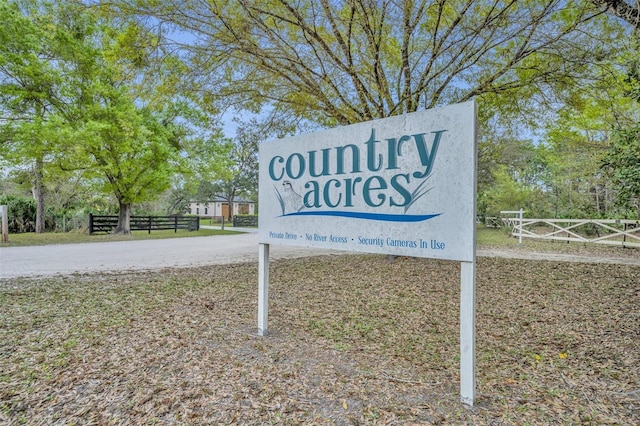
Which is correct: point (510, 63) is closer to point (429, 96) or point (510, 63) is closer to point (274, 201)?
point (429, 96)

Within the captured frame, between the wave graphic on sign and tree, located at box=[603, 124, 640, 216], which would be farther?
tree, located at box=[603, 124, 640, 216]

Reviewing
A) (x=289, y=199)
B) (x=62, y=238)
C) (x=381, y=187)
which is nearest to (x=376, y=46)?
(x=289, y=199)

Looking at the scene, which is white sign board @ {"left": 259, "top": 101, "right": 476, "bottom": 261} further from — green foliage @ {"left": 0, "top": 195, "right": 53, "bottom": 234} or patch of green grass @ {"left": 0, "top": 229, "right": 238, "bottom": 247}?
green foliage @ {"left": 0, "top": 195, "right": 53, "bottom": 234}

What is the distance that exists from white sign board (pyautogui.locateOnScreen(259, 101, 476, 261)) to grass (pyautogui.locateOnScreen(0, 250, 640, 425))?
94 centimetres

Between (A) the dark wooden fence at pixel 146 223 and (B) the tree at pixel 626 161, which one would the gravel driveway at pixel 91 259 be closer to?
(A) the dark wooden fence at pixel 146 223

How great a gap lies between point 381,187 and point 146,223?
1705 centimetres

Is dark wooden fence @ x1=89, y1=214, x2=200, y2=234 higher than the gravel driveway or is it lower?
higher

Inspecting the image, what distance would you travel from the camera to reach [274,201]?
3510mm

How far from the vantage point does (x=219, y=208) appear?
40.8 metres

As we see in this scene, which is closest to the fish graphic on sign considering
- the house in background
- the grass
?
the grass

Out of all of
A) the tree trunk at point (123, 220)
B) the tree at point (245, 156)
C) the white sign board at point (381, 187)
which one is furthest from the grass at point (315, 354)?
the tree trunk at point (123, 220)

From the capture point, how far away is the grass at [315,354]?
6.84ft

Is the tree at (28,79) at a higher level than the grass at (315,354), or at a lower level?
higher

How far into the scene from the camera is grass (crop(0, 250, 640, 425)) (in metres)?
2.09
